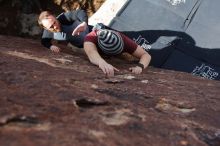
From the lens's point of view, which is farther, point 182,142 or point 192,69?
point 192,69

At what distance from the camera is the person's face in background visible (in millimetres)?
4371

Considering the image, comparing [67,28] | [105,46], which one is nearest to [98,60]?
[105,46]

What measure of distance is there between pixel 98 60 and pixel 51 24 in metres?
1.04

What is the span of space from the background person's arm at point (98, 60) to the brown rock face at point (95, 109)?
0.08 meters

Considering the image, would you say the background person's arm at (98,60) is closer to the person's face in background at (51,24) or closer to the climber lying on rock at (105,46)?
the climber lying on rock at (105,46)

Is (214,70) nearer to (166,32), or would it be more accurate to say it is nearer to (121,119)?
(166,32)

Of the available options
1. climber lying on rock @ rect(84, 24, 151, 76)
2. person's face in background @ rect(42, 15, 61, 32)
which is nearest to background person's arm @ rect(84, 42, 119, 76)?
climber lying on rock @ rect(84, 24, 151, 76)

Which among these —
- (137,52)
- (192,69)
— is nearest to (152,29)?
(192,69)

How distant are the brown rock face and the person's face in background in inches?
43.8

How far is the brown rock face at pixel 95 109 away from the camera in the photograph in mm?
1796

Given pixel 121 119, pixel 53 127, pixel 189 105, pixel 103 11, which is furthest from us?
pixel 103 11

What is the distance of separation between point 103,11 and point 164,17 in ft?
3.36

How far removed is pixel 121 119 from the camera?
2080 mm

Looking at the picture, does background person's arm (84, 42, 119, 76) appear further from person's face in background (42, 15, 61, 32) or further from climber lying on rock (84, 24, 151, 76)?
person's face in background (42, 15, 61, 32)
